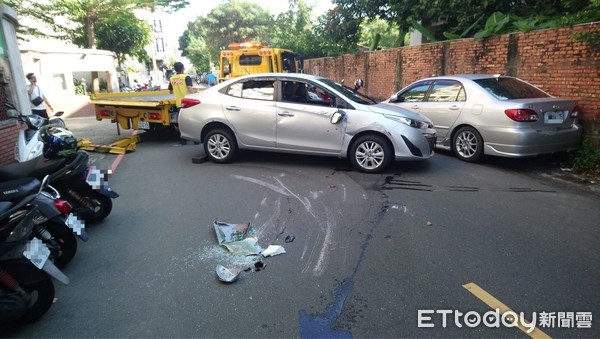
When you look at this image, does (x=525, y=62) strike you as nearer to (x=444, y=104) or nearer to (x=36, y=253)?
(x=444, y=104)

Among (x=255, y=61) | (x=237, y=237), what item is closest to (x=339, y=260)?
(x=237, y=237)

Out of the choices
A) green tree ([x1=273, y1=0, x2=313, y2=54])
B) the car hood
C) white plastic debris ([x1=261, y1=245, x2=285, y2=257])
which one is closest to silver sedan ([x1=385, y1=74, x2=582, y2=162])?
the car hood

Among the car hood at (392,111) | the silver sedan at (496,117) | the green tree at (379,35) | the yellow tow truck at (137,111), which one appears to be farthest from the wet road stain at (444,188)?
the green tree at (379,35)

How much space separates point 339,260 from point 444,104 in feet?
16.3

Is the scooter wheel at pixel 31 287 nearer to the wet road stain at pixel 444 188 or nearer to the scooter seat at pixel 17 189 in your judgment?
the scooter seat at pixel 17 189

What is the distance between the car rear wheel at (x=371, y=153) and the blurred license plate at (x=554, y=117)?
255 centimetres

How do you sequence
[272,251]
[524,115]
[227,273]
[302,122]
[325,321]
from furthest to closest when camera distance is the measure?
[302,122], [524,115], [272,251], [227,273], [325,321]

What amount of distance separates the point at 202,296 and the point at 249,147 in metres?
4.22

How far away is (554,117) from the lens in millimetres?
6398

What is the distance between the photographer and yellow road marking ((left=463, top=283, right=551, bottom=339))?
2.65 m

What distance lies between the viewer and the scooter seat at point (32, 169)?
12.8ft

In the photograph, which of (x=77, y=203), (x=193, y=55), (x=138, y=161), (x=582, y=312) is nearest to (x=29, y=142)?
(x=77, y=203)

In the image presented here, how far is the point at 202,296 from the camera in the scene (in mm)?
3141

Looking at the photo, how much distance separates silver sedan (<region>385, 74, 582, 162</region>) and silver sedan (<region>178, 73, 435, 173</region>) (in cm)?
100
